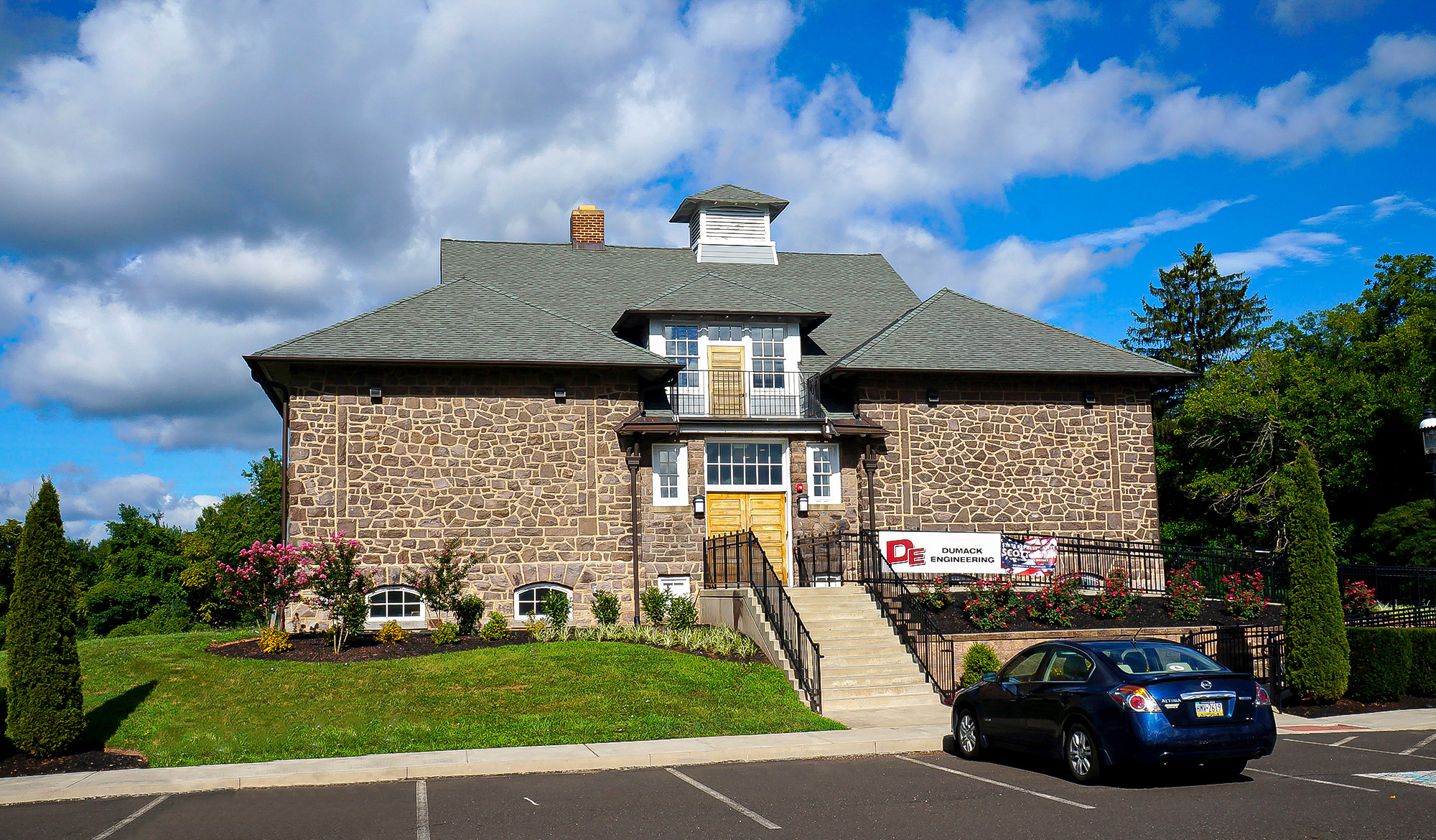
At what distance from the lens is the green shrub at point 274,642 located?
55.7ft

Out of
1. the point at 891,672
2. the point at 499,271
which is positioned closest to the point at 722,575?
the point at 891,672

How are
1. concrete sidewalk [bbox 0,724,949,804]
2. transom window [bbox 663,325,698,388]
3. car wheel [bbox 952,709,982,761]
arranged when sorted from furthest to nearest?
transom window [bbox 663,325,698,388]
car wheel [bbox 952,709,982,761]
concrete sidewalk [bbox 0,724,949,804]

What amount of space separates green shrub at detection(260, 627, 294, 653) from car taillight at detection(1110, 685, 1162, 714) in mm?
13248

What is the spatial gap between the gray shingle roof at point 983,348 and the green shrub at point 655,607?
5.98m

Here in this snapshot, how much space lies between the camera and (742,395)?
2216 cm

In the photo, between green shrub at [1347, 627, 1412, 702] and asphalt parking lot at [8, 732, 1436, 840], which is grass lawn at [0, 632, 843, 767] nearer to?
asphalt parking lot at [8, 732, 1436, 840]

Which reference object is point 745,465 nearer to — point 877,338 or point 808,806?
point 877,338

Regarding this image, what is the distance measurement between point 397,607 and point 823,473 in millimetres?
8954

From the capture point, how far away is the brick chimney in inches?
1112

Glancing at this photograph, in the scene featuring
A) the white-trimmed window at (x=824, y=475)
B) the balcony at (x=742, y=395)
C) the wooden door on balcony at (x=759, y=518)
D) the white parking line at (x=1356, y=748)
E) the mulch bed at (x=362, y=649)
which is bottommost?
the white parking line at (x=1356, y=748)

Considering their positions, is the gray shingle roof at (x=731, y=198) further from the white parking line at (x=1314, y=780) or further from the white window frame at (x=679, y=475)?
the white parking line at (x=1314, y=780)

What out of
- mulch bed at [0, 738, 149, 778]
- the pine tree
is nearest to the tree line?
the pine tree

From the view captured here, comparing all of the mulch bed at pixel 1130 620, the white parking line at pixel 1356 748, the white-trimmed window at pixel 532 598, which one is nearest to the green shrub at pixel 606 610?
the white-trimmed window at pixel 532 598

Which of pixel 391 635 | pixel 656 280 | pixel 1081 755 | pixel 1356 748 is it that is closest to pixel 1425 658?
pixel 1356 748
